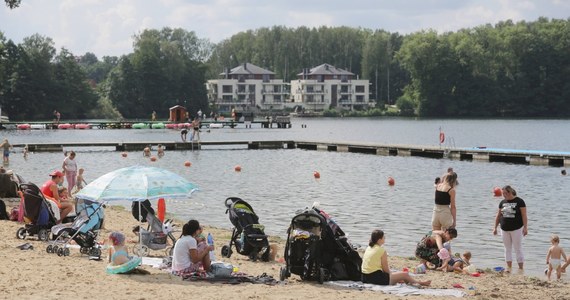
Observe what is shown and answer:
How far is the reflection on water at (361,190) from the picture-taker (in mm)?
24997

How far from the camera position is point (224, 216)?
2842 cm

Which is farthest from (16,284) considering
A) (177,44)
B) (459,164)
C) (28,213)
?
(177,44)

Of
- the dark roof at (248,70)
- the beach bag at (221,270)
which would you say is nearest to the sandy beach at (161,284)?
the beach bag at (221,270)

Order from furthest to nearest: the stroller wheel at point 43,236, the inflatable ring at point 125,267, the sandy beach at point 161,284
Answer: the stroller wheel at point 43,236
the inflatable ring at point 125,267
the sandy beach at point 161,284

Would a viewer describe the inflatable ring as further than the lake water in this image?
No

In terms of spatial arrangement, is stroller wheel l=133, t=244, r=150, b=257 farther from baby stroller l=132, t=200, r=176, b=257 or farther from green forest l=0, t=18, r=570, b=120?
green forest l=0, t=18, r=570, b=120

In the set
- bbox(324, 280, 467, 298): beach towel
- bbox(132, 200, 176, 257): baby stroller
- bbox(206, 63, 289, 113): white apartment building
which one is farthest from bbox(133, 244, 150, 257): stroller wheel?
bbox(206, 63, 289, 113): white apartment building

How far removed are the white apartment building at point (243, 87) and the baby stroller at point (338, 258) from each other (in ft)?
582

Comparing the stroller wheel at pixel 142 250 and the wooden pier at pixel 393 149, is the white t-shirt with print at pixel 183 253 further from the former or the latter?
the wooden pier at pixel 393 149

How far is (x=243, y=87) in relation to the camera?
196m

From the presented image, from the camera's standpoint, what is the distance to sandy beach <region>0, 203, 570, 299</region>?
549 inches

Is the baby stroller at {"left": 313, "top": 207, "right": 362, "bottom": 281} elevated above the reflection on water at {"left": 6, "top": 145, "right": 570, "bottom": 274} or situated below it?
above

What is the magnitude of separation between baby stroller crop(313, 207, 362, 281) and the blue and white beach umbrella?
9.85 feet

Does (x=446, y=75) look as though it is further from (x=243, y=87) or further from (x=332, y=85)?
(x=243, y=87)
